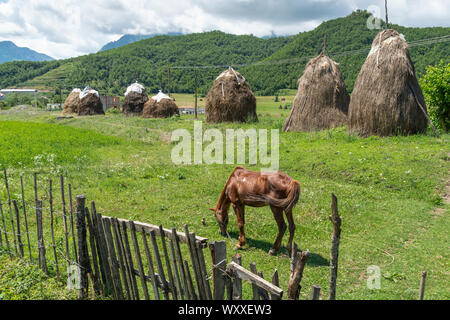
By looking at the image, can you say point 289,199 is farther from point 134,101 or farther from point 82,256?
point 134,101

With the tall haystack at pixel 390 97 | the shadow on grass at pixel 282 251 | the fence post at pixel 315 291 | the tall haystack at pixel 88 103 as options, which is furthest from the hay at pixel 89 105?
the fence post at pixel 315 291

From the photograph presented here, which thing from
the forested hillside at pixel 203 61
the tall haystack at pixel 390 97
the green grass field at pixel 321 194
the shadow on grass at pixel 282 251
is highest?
the forested hillside at pixel 203 61

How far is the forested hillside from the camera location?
5491 cm

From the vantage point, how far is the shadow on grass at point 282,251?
5.89 m

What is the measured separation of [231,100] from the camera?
75.2 ft

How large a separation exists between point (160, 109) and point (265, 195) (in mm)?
25861

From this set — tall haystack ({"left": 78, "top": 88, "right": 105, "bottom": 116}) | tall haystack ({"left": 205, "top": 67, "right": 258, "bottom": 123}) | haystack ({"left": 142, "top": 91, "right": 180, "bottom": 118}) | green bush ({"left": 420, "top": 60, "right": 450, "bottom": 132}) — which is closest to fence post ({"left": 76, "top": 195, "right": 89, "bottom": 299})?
green bush ({"left": 420, "top": 60, "right": 450, "bottom": 132})

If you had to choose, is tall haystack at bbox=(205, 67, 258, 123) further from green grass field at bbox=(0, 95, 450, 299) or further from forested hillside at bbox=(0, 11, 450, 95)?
forested hillside at bbox=(0, 11, 450, 95)

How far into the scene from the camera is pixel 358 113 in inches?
569

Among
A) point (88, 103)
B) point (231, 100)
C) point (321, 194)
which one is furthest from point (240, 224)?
point (88, 103)

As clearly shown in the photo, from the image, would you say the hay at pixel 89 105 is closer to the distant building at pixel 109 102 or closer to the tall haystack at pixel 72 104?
the tall haystack at pixel 72 104

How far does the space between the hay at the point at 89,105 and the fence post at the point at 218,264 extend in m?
34.2
